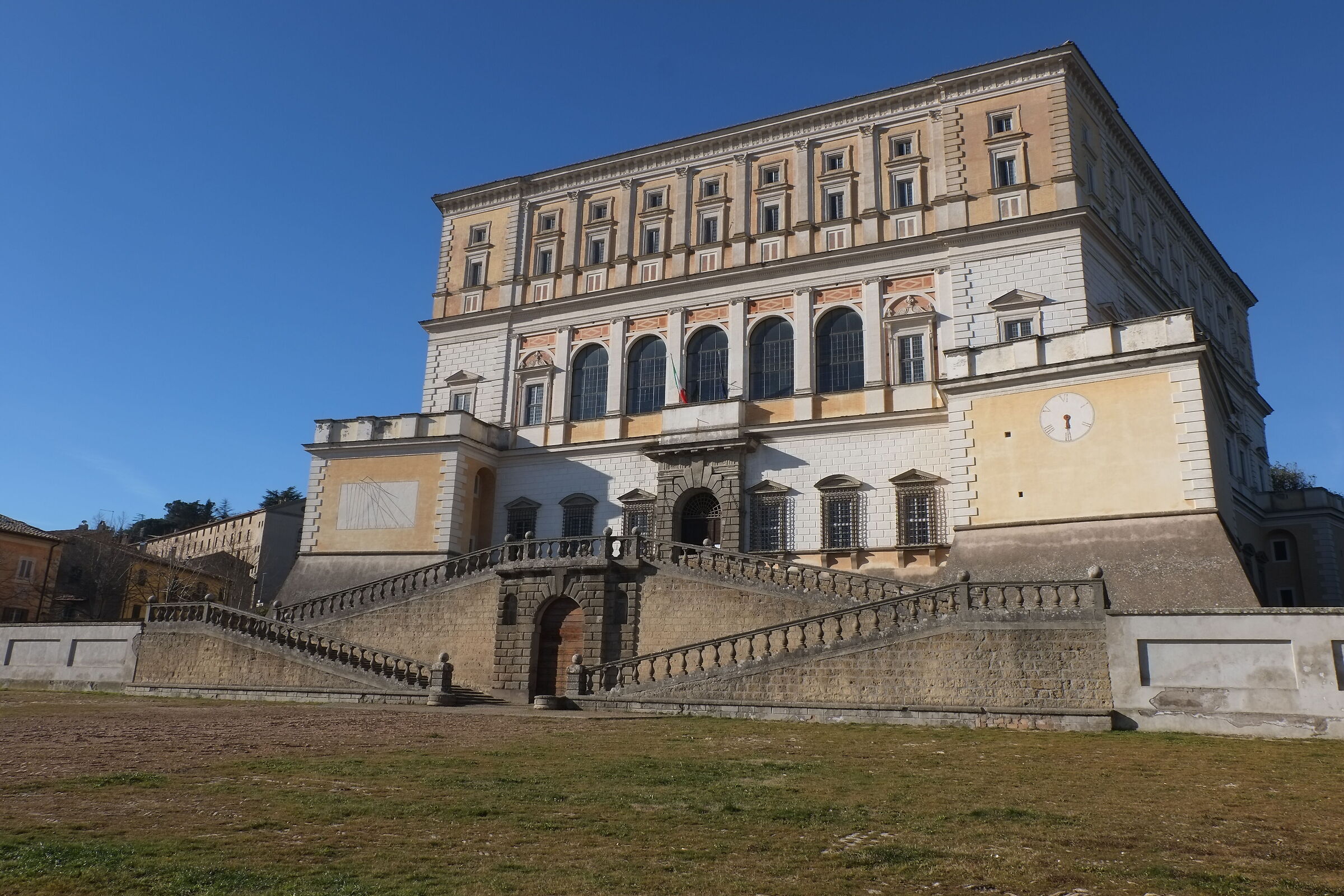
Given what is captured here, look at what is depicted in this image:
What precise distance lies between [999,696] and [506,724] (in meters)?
9.26

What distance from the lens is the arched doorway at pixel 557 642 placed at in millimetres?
26531

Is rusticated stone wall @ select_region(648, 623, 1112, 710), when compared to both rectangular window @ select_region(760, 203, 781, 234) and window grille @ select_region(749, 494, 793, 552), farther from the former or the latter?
rectangular window @ select_region(760, 203, 781, 234)

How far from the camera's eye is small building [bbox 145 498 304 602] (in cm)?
6262

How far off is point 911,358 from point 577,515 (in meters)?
12.7

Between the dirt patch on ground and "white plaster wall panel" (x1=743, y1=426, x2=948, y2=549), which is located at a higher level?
"white plaster wall panel" (x1=743, y1=426, x2=948, y2=549)

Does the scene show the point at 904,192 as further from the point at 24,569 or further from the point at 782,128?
the point at 24,569

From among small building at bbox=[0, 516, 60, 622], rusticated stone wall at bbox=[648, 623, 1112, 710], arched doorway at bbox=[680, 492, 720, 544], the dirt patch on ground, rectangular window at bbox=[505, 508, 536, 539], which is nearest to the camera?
the dirt patch on ground

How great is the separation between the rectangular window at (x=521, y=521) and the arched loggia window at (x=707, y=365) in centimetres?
715

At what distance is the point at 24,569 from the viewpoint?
163 ft

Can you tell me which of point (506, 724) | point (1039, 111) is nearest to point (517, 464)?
point (506, 724)

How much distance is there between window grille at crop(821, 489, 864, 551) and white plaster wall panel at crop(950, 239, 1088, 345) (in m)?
5.81

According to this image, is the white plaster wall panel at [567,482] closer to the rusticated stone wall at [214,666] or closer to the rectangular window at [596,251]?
the rectangular window at [596,251]

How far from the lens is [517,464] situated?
36.0 metres

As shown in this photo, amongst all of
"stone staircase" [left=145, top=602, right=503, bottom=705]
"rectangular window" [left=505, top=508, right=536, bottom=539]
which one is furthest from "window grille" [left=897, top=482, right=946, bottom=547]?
"rectangular window" [left=505, top=508, right=536, bottom=539]
